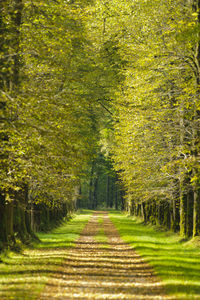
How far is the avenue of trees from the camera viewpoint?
11859 mm

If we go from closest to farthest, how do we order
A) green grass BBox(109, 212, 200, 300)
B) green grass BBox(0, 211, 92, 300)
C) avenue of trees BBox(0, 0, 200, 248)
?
green grass BBox(0, 211, 92, 300)
green grass BBox(109, 212, 200, 300)
avenue of trees BBox(0, 0, 200, 248)

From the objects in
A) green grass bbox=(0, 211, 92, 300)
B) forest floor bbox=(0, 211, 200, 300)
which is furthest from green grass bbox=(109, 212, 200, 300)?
green grass bbox=(0, 211, 92, 300)

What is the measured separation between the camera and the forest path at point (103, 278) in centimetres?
948

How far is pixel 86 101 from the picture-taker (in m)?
13.5

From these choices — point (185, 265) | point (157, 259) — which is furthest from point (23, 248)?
point (185, 265)

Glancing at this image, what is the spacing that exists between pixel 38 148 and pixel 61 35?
11.6 ft

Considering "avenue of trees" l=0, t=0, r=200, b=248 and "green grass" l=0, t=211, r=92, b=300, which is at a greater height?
"avenue of trees" l=0, t=0, r=200, b=248

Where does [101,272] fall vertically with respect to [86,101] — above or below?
below

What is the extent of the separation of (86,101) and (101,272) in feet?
17.4

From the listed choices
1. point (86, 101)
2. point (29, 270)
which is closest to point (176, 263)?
point (29, 270)

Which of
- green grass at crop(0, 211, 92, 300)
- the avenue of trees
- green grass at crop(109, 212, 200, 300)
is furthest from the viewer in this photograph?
the avenue of trees

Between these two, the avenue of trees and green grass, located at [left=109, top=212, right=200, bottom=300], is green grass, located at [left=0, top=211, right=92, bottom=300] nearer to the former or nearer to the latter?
the avenue of trees

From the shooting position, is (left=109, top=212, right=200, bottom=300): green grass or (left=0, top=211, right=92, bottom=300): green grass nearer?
(left=0, top=211, right=92, bottom=300): green grass

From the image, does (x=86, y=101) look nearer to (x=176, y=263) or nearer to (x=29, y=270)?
(x=29, y=270)
